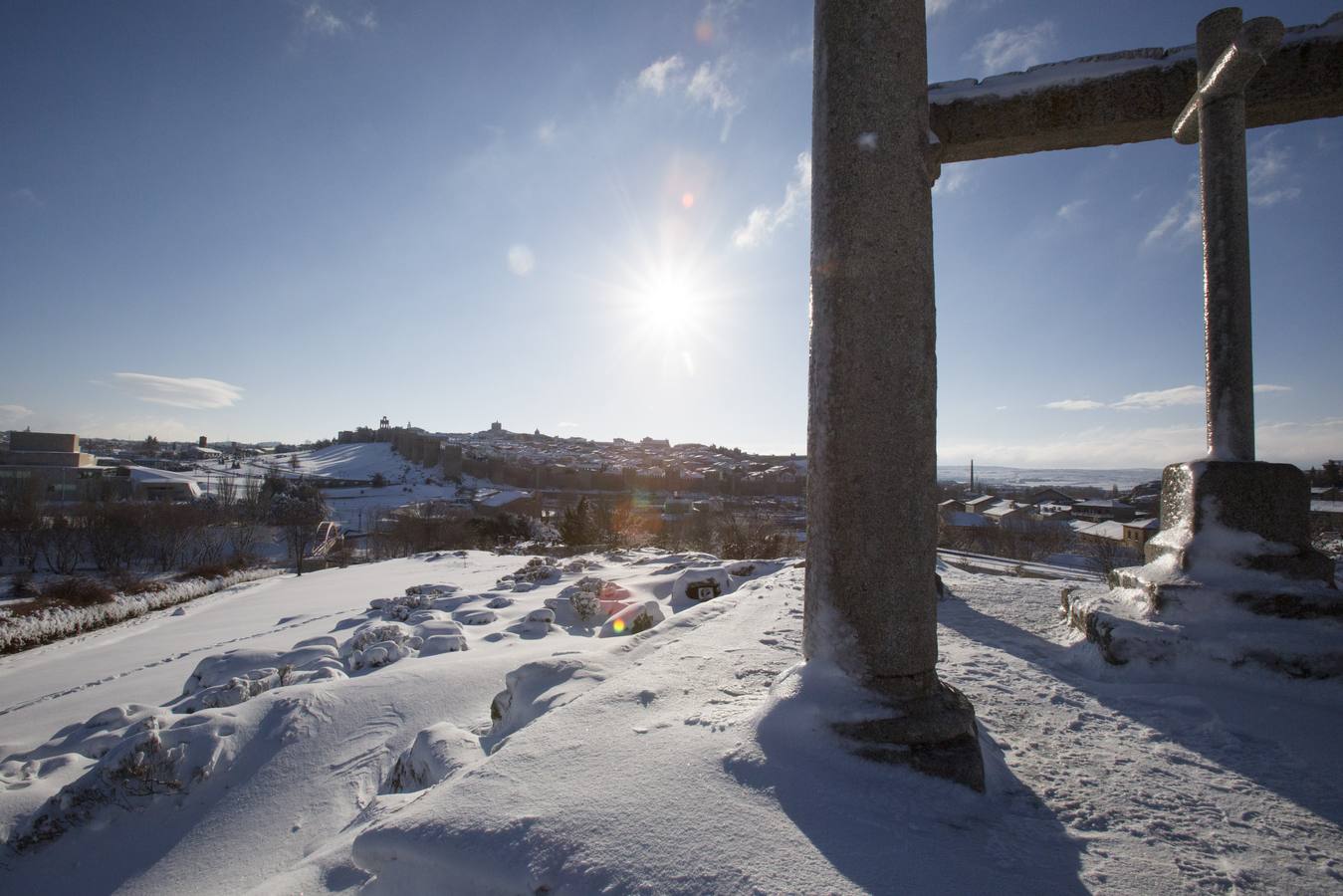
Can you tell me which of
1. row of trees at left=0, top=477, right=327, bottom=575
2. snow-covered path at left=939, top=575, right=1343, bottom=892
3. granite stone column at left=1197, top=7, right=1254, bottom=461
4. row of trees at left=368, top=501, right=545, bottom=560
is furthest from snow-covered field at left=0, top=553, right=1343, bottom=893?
row of trees at left=0, top=477, right=327, bottom=575

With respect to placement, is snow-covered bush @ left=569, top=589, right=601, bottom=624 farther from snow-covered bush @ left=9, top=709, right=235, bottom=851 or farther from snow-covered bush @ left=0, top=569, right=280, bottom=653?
snow-covered bush @ left=0, top=569, right=280, bottom=653

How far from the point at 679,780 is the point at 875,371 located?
5.27ft

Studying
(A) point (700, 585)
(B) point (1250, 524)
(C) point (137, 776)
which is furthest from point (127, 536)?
(B) point (1250, 524)

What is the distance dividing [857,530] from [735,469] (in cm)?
5732

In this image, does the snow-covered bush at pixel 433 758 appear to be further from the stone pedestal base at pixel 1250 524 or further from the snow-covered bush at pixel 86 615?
the snow-covered bush at pixel 86 615

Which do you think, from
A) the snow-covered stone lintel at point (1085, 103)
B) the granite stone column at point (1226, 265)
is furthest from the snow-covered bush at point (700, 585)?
the snow-covered stone lintel at point (1085, 103)

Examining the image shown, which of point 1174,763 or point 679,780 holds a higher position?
point 679,780

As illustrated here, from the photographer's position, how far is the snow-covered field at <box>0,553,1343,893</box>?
150cm

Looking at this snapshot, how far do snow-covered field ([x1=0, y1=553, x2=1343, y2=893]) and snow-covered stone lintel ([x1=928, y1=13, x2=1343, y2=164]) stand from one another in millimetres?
3760

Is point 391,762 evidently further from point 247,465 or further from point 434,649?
point 247,465

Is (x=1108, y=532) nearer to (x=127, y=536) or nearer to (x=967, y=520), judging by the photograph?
(x=967, y=520)

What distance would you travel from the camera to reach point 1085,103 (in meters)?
4.28

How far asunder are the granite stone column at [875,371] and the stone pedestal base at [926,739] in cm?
5

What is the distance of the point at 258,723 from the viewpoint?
11.6 ft
